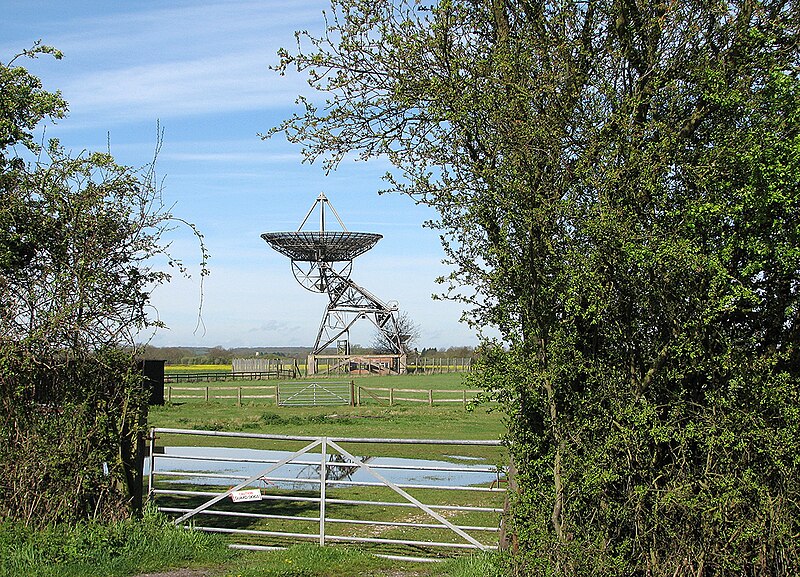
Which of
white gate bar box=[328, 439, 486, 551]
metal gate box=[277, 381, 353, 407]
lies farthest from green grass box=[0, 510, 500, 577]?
metal gate box=[277, 381, 353, 407]

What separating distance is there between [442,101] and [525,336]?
2.02 metres

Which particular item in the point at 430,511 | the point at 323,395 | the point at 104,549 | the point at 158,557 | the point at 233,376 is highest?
the point at 233,376

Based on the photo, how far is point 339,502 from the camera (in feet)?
31.8

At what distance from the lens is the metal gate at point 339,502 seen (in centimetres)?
988

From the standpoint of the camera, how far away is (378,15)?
775 cm

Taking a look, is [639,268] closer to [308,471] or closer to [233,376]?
[308,471]

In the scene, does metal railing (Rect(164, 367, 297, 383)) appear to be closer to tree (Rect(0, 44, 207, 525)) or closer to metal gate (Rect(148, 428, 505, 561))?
metal gate (Rect(148, 428, 505, 561))

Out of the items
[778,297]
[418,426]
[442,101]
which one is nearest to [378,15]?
[442,101]

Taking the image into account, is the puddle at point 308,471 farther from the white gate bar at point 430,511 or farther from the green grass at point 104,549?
the green grass at point 104,549

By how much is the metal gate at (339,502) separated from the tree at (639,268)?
122 centimetres

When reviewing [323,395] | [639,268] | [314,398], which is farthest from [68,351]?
[323,395]

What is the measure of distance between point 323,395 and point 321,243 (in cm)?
2580

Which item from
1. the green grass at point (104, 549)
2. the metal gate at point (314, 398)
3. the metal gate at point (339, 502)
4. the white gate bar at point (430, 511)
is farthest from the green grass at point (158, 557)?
the metal gate at point (314, 398)

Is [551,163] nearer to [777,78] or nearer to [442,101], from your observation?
[442,101]
